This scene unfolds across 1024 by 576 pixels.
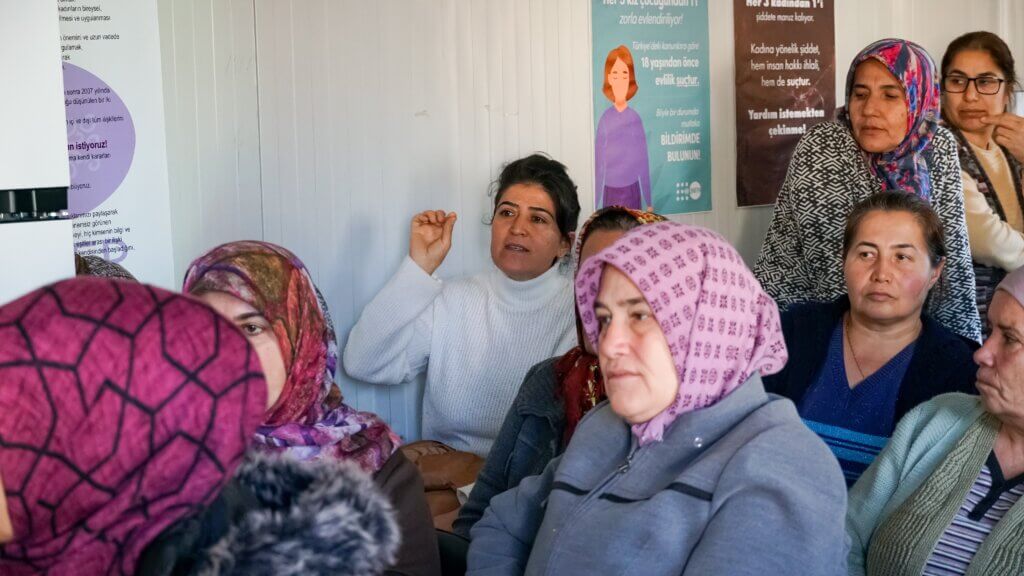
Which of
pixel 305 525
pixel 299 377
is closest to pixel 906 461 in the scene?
pixel 299 377

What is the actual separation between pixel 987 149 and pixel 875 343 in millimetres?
1912

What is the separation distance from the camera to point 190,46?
3.12m

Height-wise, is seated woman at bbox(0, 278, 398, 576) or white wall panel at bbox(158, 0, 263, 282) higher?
white wall panel at bbox(158, 0, 263, 282)

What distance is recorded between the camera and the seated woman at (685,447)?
1607 mm

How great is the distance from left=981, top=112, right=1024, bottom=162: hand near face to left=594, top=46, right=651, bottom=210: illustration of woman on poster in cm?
140

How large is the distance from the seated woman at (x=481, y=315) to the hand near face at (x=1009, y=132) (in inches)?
74.0

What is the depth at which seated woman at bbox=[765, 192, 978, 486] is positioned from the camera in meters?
2.62

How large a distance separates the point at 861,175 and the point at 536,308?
3.89 ft

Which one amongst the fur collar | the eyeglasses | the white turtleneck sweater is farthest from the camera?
the eyeglasses

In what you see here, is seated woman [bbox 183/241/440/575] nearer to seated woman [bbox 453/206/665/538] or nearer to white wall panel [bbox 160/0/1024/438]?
seated woman [bbox 453/206/665/538]

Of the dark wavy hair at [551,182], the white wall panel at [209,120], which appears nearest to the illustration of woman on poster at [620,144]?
the dark wavy hair at [551,182]

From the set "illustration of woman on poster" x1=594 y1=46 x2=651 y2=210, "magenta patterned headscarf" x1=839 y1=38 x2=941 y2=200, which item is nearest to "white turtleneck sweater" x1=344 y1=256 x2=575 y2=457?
"illustration of woman on poster" x1=594 y1=46 x2=651 y2=210

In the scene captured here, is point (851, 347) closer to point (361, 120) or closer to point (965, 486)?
point (965, 486)

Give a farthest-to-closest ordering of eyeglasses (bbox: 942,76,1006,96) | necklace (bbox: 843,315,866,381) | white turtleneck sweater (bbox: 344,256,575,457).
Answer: eyeglasses (bbox: 942,76,1006,96), white turtleneck sweater (bbox: 344,256,575,457), necklace (bbox: 843,315,866,381)
